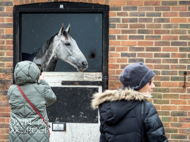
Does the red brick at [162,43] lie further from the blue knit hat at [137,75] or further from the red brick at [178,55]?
the blue knit hat at [137,75]

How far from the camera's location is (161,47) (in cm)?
497

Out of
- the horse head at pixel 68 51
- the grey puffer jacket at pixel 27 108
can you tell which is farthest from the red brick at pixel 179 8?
the grey puffer jacket at pixel 27 108

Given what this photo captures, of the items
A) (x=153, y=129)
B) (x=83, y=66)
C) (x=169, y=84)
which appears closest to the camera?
(x=153, y=129)

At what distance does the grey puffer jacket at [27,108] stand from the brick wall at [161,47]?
5.26 feet

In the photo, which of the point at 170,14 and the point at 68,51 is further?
the point at 68,51

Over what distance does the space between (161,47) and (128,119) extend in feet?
9.16

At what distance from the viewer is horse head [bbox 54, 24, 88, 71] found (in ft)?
16.9

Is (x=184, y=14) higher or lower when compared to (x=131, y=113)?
higher

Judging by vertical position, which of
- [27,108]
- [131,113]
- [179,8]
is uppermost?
[179,8]

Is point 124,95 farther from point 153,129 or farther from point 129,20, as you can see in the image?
point 129,20

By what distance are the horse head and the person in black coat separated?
2609mm

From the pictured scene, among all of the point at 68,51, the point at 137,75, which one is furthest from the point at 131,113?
the point at 68,51

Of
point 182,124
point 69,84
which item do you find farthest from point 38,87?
point 182,124

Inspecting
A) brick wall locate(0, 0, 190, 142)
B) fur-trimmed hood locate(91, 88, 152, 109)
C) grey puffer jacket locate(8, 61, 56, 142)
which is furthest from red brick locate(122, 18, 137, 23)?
fur-trimmed hood locate(91, 88, 152, 109)
